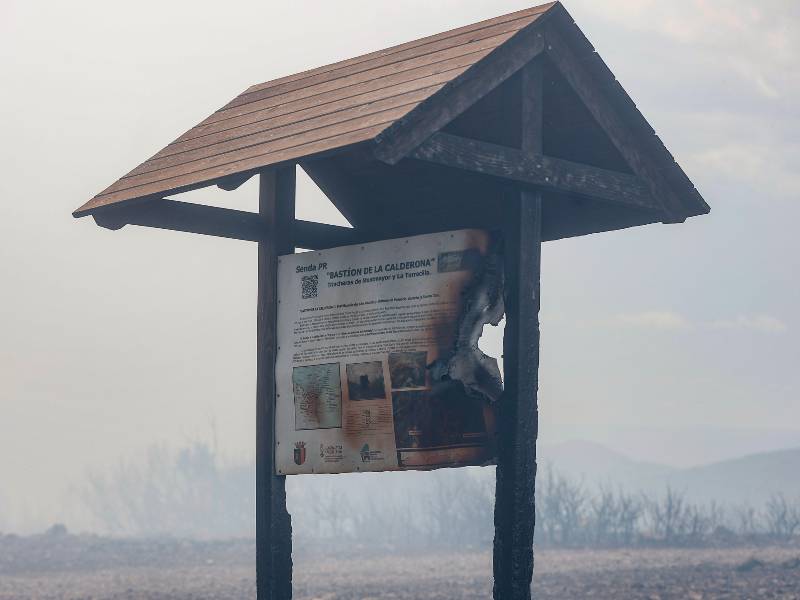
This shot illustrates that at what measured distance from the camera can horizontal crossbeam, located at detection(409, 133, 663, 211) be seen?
6.12 meters

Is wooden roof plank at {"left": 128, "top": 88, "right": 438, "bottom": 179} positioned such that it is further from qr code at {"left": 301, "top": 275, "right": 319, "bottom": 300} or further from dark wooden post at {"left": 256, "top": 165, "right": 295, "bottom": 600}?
qr code at {"left": 301, "top": 275, "right": 319, "bottom": 300}

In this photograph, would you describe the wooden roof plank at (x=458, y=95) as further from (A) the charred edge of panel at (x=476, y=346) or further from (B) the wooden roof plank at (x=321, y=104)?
(A) the charred edge of panel at (x=476, y=346)

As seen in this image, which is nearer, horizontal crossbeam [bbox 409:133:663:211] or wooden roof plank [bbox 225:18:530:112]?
horizontal crossbeam [bbox 409:133:663:211]

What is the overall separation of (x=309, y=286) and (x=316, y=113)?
896mm

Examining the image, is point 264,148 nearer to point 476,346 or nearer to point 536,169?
point 536,169

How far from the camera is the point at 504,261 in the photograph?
6414 millimetres

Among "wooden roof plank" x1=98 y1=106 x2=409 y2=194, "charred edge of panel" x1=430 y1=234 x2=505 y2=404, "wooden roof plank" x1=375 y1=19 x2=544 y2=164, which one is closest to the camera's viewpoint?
"wooden roof plank" x1=375 y1=19 x2=544 y2=164

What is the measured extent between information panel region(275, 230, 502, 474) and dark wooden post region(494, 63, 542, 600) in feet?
0.34

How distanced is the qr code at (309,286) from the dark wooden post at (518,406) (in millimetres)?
1122

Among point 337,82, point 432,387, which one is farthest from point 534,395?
point 337,82

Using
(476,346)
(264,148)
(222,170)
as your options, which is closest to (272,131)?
(264,148)

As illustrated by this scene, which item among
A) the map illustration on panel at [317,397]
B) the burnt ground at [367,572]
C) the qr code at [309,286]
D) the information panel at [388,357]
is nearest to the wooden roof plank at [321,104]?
the information panel at [388,357]

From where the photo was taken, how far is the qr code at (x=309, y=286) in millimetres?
6996

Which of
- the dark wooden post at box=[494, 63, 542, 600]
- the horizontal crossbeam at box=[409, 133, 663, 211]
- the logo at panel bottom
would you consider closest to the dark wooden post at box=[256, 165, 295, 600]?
the logo at panel bottom
